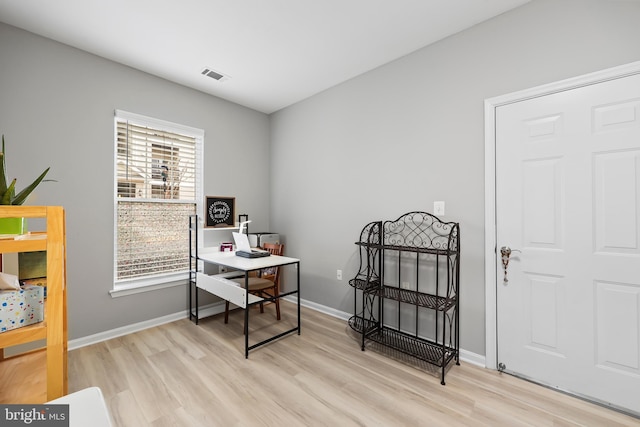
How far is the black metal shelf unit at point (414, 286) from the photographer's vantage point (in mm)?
2305

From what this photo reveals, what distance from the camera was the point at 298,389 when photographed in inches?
78.6

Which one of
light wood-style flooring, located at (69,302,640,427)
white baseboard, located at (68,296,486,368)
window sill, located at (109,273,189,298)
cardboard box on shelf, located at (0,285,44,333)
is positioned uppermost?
cardboard box on shelf, located at (0,285,44,333)

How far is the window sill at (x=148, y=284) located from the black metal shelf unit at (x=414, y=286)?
2023mm

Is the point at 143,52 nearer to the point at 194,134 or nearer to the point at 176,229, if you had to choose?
the point at 194,134

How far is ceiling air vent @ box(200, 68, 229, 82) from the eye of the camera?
2.97 metres

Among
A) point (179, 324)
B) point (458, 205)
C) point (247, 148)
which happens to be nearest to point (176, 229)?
point (179, 324)

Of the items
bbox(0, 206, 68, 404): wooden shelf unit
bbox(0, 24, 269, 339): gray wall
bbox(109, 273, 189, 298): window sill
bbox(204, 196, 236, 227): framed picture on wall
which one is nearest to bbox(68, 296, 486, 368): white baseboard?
bbox(0, 24, 269, 339): gray wall

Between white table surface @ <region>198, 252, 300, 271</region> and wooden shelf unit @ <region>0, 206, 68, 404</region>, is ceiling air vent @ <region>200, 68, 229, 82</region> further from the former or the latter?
wooden shelf unit @ <region>0, 206, 68, 404</region>

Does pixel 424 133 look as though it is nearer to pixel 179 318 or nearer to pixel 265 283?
pixel 265 283

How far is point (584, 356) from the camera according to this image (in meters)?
1.86

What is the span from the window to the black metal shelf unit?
7.02ft

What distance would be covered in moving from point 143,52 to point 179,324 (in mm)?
2741

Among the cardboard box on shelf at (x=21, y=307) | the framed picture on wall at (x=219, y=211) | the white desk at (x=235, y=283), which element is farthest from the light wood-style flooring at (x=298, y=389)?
the framed picture on wall at (x=219, y=211)

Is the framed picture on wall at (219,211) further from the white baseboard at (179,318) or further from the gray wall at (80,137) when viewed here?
the white baseboard at (179,318)
